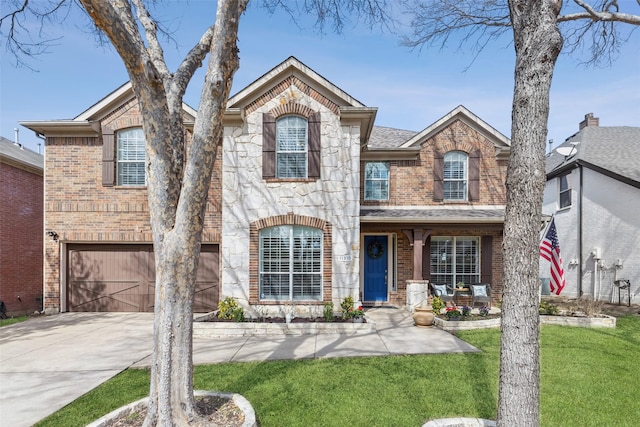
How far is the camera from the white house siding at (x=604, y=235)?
12617mm

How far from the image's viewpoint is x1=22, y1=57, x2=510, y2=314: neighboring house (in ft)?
31.5

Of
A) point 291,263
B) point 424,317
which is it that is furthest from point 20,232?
point 424,317

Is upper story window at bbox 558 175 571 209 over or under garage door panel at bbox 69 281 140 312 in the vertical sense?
over

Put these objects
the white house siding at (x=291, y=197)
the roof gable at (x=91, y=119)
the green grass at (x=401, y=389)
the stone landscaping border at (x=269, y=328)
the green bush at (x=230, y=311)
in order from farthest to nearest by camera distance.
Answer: the roof gable at (x=91, y=119)
the white house siding at (x=291, y=197)
the green bush at (x=230, y=311)
the stone landscaping border at (x=269, y=328)
the green grass at (x=401, y=389)

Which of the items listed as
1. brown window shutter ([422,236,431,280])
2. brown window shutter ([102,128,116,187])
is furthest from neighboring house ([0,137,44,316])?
brown window shutter ([422,236,431,280])

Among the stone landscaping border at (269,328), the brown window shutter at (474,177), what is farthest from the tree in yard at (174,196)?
the brown window shutter at (474,177)

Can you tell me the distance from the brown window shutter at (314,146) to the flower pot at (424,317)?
4532mm

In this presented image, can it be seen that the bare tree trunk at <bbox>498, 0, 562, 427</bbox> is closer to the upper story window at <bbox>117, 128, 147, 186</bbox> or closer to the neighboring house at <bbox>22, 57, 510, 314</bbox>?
the neighboring house at <bbox>22, 57, 510, 314</bbox>

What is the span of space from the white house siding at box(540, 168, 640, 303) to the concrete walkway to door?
944 cm

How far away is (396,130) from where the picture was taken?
15.3 meters

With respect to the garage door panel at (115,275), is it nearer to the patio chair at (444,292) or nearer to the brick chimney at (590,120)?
the patio chair at (444,292)

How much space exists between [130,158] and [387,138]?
370 inches

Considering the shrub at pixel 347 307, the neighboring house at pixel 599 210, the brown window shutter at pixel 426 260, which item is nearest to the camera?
the shrub at pixel 347 307

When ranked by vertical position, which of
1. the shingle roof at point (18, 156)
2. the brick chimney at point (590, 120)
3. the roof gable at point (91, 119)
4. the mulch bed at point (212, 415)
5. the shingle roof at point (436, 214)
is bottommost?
the mulch bed at point (212, 415)
